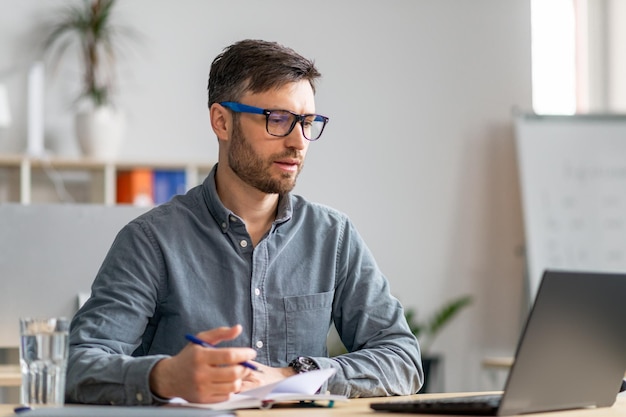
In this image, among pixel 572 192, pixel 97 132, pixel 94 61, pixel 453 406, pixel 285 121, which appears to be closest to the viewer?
pixel 453 406

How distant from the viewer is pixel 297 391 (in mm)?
1479

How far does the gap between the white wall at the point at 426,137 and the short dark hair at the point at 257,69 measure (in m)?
2.62

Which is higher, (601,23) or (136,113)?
(601,23)

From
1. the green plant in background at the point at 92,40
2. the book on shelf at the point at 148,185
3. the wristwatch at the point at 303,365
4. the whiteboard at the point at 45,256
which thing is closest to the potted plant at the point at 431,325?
the book on shelf at the point at 148,185

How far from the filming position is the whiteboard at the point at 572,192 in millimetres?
4641

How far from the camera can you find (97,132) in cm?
415

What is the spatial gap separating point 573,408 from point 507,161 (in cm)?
357

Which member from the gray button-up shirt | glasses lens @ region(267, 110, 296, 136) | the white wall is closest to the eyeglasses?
glasses lens @ region(267, 110, 296, 136)

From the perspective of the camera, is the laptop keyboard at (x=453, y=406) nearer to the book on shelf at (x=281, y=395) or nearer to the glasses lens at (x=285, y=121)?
the book on shelf at (x=281, y=395)

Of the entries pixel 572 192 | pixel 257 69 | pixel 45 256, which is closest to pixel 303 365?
pixel 257 69

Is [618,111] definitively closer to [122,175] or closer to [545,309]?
[122,175]

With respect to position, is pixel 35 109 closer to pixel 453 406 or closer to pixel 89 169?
pixel 89 169

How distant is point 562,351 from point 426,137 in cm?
362

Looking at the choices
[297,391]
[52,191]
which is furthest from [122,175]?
[297,391]
